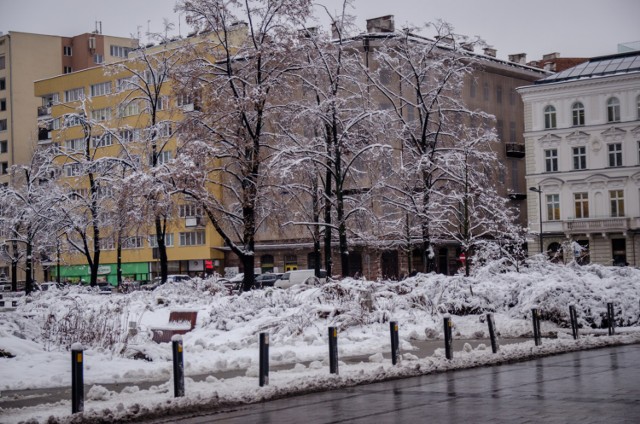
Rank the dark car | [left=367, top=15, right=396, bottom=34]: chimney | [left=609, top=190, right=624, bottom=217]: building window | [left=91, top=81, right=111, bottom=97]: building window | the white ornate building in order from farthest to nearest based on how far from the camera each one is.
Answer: [left=91, top=81, right=111, bottom=97]: building window, [left=367, top=15, right=396, bottom=34]: chimney, [left=609, top=190, right=624, bottom=217]: building window, the white ornate building, the dark car

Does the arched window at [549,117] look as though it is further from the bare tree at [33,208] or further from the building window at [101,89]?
the building window at [101,89]

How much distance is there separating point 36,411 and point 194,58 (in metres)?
30.5

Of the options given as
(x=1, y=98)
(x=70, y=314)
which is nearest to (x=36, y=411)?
(x=70, y=314)

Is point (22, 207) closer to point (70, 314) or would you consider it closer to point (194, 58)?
point (194, 58)

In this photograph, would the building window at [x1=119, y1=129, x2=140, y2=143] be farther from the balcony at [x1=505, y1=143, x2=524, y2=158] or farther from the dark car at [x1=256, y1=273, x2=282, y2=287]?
the balcony at [x1=505, y1=143, x2=524, y2=158]

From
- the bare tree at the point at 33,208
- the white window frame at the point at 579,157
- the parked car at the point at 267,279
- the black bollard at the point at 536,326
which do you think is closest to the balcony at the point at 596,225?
the white window frame at the point at 579,157

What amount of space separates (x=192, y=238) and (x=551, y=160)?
32.9 meters

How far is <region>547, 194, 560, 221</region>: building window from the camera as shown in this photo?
73.9 metres

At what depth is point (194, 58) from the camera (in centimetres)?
4297

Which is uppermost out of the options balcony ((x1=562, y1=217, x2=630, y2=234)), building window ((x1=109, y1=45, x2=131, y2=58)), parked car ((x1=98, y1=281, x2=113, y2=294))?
building window ((x1=109, y1=45, x2=131, y2=58))

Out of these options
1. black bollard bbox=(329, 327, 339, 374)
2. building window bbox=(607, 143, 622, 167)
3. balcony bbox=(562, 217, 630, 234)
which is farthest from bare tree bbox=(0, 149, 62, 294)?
black bollard bbox=(329, 327, 339, 374)

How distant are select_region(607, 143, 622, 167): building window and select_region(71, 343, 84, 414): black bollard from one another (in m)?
64.1

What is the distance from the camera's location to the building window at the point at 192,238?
85688 millimetres

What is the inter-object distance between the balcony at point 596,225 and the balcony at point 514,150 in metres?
12.1
